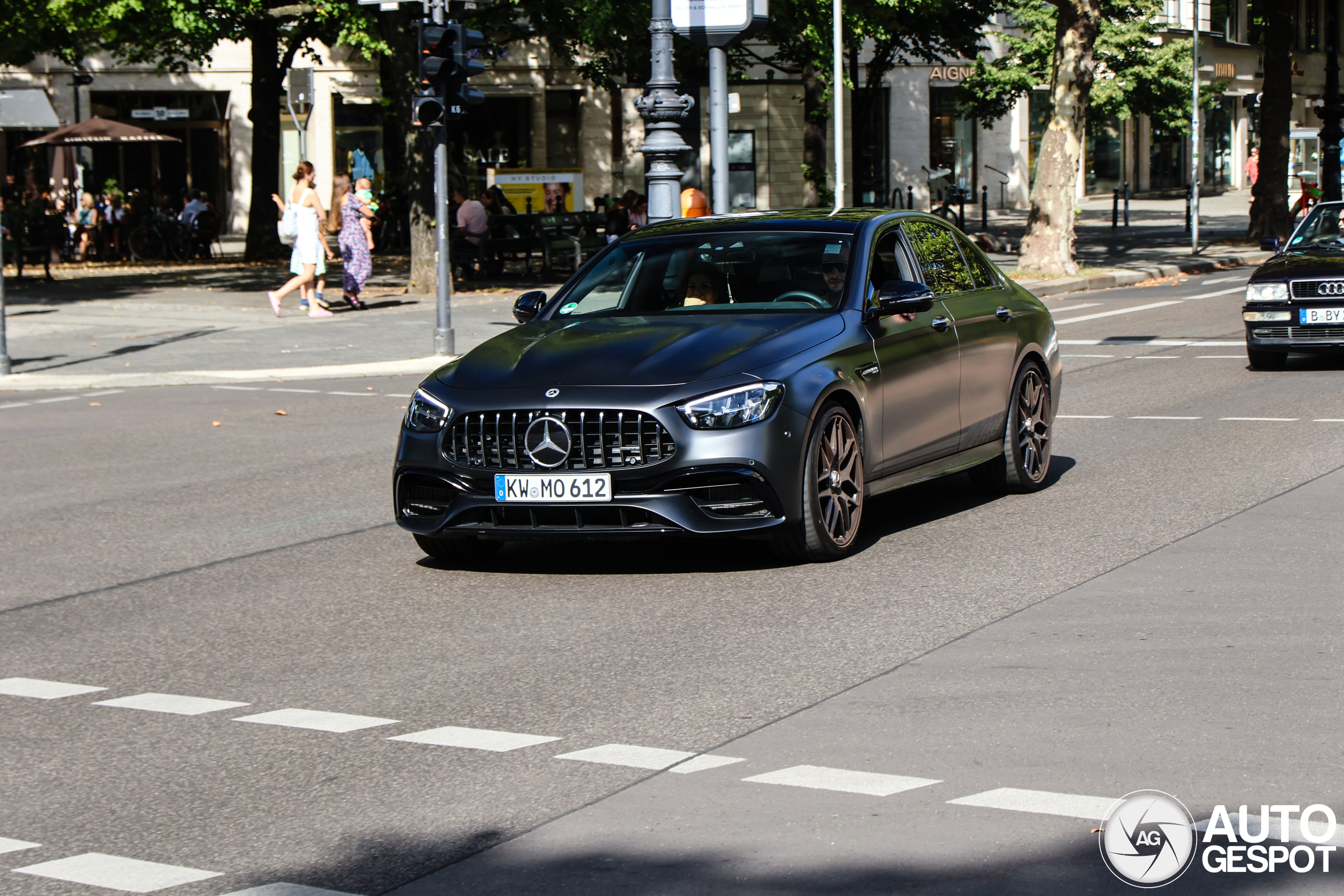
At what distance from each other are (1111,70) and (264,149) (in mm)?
25056

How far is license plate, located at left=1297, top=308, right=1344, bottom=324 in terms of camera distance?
15297 millimetres

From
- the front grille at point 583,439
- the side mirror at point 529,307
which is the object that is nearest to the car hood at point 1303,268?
the side mirror at point 529,307

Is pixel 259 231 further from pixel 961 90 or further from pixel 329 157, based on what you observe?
pixel 961 90

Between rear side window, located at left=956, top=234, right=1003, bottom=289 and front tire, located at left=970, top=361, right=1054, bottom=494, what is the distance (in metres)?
0.50

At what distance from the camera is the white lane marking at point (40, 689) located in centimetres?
614

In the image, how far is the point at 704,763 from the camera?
5.06 metres

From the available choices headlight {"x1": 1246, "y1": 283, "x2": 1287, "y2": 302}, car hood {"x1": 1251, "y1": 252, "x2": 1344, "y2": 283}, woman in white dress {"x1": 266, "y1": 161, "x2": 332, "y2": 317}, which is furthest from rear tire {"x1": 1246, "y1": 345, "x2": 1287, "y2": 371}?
woman in white dress {"x1": 266, "y1": 161, "x2": 332, "y2": 317}

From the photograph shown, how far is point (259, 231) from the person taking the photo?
37500 millimetres

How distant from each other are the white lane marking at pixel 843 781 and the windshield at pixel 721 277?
152 inches

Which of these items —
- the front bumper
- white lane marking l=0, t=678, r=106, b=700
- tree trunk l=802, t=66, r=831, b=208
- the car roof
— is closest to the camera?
white lane marking l=0, t=678, r=106, b=700

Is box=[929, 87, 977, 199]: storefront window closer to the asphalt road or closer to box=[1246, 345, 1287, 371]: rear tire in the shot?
box=[1246, 345, 1287, 371]: rear tire

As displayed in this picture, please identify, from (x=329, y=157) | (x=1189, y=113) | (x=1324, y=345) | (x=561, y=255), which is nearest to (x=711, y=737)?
(x=1324, y=345)

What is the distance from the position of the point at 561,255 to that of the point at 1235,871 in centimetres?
2798

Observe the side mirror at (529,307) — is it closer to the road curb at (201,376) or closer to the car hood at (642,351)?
the car hood at (642,351)
